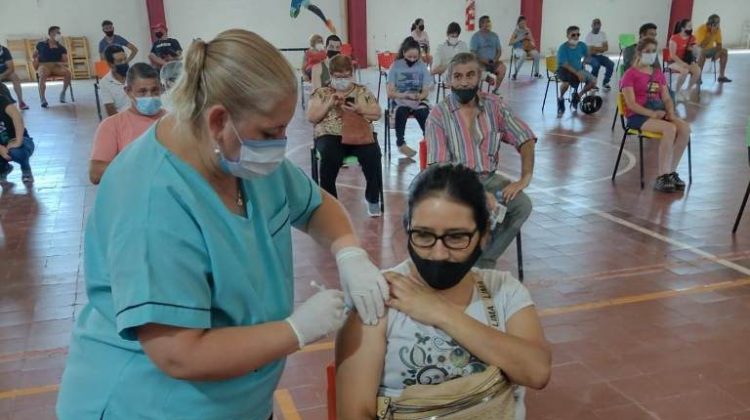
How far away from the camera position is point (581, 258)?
4465mm

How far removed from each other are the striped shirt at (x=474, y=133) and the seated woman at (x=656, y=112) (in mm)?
2587

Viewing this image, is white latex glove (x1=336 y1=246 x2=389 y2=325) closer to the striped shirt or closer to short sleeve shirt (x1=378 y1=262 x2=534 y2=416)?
short sleeve shirt (x1=378 y1=262 x2=534 y2=416)

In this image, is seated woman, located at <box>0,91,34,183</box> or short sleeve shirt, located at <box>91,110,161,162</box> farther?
seated woman, located at <box>0,91,34,183</box>

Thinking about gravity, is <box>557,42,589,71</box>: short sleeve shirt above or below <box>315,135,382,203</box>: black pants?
above

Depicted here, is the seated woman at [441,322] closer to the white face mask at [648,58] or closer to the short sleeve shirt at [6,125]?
the white face mask at [648,58]

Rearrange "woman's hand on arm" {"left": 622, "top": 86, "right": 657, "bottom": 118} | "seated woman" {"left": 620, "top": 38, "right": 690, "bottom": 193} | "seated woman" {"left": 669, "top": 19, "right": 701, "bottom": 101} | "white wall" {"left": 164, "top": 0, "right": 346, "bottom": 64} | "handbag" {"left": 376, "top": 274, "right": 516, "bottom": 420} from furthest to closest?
"white wall" {"left": 164, "top": 0, "right": 346, "bottom": 64} < "seated woman" {"left": 669, "top": 19, "right": 701, "bottom": 101} < "woman's hand on arm" {"left": 622, "top": 86, "right": 657, "bottom": 118} < "seated woman" {"left": 620, "top": 38, "right": 690, "bottom": 193} < "handbag" {"left": 376, "top": 274, "right": 516, "bottom": 420}

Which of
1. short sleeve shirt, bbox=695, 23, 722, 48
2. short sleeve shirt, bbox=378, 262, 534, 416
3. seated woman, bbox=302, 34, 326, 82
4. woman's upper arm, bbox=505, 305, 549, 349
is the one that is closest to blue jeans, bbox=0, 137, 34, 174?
seated woman, bbox=302, 34, 326, 82

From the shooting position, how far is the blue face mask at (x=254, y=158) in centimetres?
131

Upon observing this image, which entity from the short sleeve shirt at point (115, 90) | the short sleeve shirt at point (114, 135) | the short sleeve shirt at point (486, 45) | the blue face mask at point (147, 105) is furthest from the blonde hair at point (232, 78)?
the short sleeve shirt at point (486, 45)

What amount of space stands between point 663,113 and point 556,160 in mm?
1307

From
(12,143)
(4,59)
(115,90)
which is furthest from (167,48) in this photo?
(4,59)

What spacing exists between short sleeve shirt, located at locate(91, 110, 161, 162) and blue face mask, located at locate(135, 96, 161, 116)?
0.08 m

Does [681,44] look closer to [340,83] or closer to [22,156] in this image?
Answer: [340,83]

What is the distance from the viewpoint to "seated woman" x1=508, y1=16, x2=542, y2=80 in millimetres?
14344
